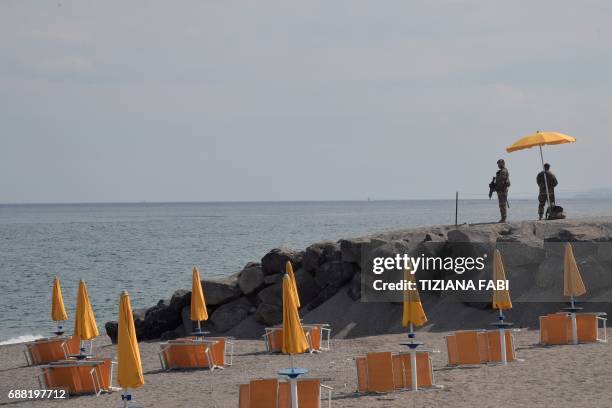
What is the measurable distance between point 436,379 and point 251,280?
36.1ft

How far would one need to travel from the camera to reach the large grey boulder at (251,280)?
2703cm

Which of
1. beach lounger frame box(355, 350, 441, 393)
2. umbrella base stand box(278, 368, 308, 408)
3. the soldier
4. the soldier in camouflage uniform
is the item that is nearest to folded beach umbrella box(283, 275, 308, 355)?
umbrella base stand box(278, 368, 308, 408)

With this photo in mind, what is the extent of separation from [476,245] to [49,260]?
171 feet

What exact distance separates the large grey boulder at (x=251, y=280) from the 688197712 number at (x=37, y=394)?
9.15 metres

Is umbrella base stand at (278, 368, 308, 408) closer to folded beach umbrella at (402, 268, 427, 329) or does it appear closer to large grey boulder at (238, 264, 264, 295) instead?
folded beach umbrella at (402, 268, 427, 329)

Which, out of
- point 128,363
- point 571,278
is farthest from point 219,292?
point 128,363

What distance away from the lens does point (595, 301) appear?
2336cm

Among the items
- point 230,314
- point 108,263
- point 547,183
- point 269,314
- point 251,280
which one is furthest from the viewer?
point 108,263

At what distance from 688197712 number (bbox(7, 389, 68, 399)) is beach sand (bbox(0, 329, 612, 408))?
0.18 meters

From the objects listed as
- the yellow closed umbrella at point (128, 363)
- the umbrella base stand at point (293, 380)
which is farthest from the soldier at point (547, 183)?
the yellow closed umbrella at point (128, 363)

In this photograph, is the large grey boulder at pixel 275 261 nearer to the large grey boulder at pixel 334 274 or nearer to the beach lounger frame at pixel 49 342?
the large grey boulder at pixel 334 274

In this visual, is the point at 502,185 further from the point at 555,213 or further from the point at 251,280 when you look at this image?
the point at 251,280

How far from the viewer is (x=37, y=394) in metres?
18.1

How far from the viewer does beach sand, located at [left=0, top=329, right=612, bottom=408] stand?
48.5 feet
